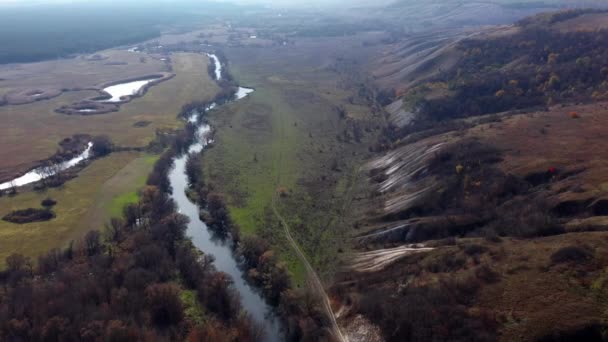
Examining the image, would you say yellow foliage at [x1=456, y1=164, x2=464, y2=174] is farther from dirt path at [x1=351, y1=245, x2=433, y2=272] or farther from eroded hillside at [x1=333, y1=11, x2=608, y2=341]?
dirt path at [x1=351, y1=245, x2=433, y2=272]

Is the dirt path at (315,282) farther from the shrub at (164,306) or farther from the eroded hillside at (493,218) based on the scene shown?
the shrub at (164,306)

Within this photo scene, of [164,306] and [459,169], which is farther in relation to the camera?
[459,169]

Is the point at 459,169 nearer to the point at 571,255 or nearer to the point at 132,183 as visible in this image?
the point at 571,255

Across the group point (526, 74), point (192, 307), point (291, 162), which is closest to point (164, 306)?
point (192, 307)

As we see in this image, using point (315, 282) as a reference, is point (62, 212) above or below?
above

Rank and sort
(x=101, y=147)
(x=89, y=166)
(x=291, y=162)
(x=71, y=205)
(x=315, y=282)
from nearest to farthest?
(x=315, y=282) → (x=71, y=205) → (x=89, y=166) → (x=291, y=162) → (x=101, y=147)

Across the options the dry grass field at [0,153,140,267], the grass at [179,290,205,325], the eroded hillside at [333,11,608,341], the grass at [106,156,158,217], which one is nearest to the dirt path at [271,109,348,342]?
the eroded hillside at [333,11,608,341]
